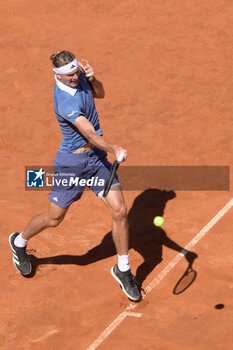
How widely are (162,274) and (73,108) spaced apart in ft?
8.42

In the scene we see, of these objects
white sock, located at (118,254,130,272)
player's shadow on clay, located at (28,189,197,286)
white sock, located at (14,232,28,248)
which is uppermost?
white sock, located at (118,254,130,272)

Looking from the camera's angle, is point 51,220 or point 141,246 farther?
point 141,246

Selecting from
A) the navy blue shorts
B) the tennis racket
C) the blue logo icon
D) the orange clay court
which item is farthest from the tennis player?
the blue logo icon

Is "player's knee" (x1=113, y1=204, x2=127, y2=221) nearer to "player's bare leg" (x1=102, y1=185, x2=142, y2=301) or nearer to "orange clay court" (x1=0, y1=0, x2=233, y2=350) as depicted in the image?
"player's bare leg" (x1=102, y1=185, x2=142, y2=301)

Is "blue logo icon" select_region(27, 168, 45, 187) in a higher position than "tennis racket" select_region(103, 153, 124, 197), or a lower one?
lower

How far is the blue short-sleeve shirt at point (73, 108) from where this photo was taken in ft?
29.0

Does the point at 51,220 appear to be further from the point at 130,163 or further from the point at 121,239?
the point at 130,163

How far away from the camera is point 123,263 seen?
926 centimetres

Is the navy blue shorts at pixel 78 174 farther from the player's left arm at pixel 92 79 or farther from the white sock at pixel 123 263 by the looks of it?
the white sock at pixel 123 263

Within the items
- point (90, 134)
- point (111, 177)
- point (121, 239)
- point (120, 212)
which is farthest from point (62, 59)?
point (121, 239)

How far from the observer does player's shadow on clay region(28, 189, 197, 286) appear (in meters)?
10.0

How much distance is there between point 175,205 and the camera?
36.8 feet

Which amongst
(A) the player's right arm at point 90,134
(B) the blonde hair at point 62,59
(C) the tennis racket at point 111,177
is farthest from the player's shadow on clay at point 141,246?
(B) the blonde hair at point 62,59

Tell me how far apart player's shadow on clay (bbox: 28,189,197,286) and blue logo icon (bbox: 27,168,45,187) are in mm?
1832
